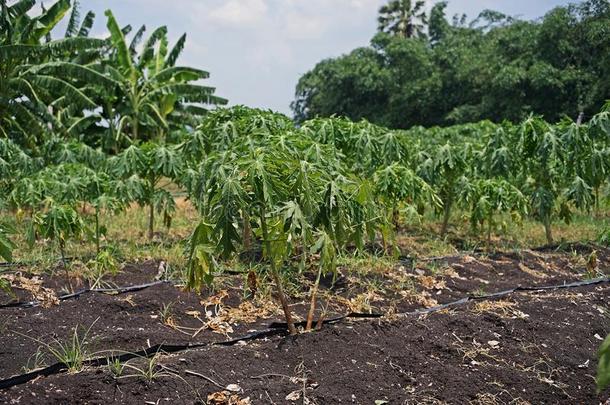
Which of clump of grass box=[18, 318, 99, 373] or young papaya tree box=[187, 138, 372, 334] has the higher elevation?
young papaya tree box=[187, 138, 372, 334]

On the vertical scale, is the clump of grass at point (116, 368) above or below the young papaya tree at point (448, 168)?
below

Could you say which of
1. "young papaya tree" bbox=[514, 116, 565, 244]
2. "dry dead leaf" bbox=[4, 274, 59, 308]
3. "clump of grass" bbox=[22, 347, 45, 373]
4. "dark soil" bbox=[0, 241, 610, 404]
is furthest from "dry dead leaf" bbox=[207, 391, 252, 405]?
"young papaya tree" bbox=[514, 116, 565, 244]

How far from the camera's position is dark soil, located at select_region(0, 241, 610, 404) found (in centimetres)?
335

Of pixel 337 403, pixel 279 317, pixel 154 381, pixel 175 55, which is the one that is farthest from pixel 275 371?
pixel 175 55

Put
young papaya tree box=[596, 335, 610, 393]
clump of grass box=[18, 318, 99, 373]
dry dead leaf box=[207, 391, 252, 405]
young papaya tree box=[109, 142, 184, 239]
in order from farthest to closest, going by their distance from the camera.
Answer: young papaya tree box=[109, 142, 184, 239] → clump of grass box=[18, 318, 99, 373] → dry dead leaf box=[207, 391, 252, 405] → young papaya tree box=[596, 335, 610, 393]

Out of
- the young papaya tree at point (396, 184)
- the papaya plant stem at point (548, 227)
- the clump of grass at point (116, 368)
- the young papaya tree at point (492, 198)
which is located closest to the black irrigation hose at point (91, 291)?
the clump of grass at point (116, 368)

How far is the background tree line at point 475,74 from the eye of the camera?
1800 cm

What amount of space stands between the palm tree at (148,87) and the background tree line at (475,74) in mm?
4886

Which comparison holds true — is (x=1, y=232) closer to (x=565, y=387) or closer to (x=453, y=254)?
(x=565, y=387)

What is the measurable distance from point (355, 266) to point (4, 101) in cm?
1067

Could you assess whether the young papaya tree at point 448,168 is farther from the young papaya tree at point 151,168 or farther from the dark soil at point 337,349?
the young papaya tree at point 151,168

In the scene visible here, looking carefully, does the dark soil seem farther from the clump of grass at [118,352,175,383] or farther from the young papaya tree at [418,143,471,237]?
the young papaya tree at [418,143,471,237]

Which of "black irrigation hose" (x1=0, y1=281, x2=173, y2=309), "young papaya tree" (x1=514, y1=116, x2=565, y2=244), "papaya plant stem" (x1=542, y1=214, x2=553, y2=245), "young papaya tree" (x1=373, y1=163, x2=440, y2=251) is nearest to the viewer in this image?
"black irrigation hose" (x1=0, y1=281, x2=173, y2=309)

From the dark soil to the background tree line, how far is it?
1059 cm
